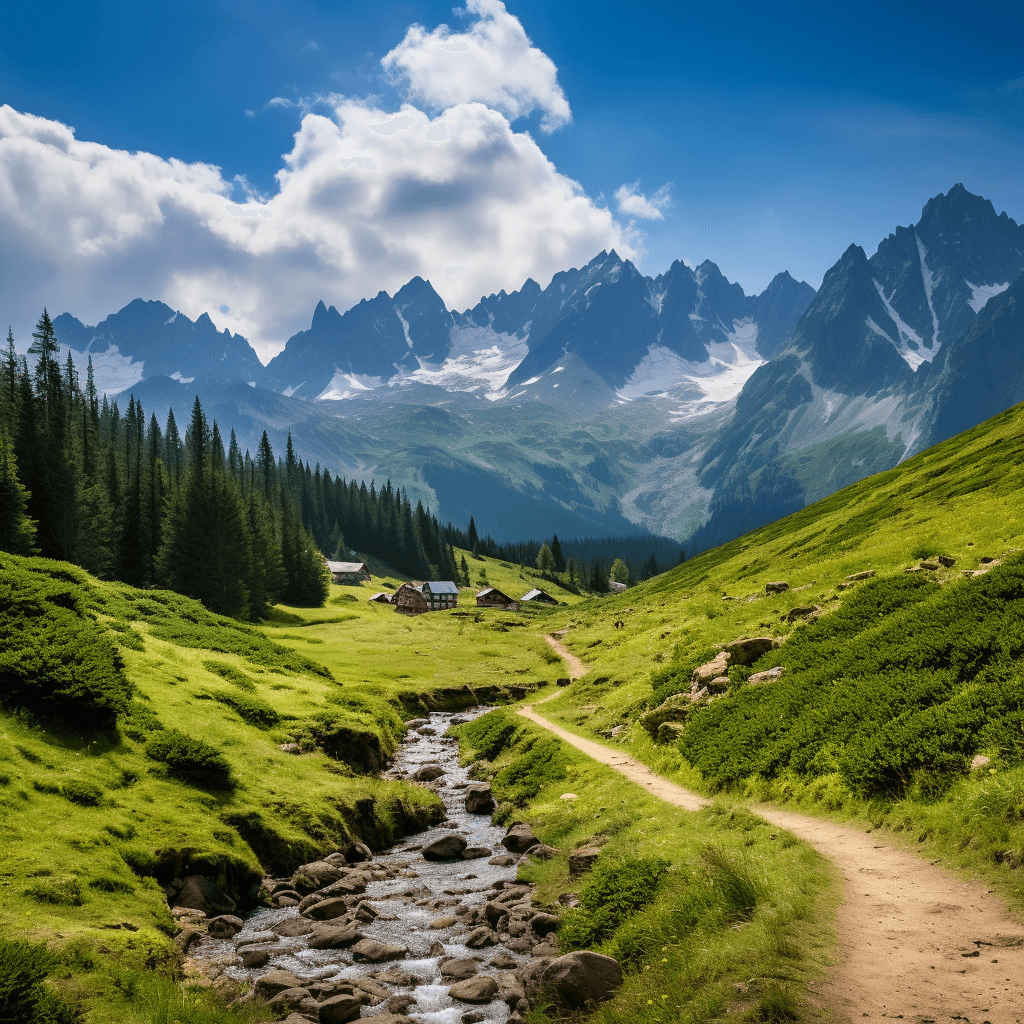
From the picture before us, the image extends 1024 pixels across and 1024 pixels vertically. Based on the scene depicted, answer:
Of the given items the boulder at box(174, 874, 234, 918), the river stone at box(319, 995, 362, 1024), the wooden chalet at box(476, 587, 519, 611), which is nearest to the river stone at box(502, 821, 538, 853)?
the boulder at box(174, 874, 234, 918)

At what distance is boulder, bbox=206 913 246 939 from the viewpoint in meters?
19.3

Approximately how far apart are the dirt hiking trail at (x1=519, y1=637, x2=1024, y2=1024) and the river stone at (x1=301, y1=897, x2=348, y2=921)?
624 inches

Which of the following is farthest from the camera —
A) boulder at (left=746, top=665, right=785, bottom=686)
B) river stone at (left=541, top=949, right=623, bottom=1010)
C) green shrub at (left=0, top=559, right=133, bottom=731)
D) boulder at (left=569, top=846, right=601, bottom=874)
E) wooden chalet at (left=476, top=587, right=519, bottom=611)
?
wooden chalet at (left=476, top=587, right=519, bottom=611)

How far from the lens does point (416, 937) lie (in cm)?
2003

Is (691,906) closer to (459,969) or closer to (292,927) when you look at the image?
(459,969)

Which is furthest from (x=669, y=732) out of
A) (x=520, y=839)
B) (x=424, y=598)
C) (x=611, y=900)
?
(x=424, y=598)

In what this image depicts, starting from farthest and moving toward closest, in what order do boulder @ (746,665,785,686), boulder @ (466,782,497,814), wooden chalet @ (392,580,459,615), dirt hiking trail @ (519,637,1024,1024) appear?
wooden chalet @ (392,580,459,615) < boulder @ (466,782,497,814) < boulder @ (746,665,785,686) < dirt hiking trail @ (519,637,1024,1024)

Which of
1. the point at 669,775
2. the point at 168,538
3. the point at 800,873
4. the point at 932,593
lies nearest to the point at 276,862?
the point at 669,775

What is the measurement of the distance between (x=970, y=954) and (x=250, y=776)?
2738 centimetres

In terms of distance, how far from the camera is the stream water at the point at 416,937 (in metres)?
16.9

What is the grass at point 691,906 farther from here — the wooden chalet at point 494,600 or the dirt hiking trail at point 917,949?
the wooden chalet at point 494,600

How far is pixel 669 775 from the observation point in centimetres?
2947

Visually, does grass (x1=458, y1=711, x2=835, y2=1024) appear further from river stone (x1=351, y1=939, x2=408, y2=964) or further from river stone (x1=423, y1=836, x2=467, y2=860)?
river stone (x1=351, y1=939, x2=408, y2=964)

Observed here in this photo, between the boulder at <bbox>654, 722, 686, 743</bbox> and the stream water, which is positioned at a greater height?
the boulder at <bbox>654, 722, 686, 743</bbox>
